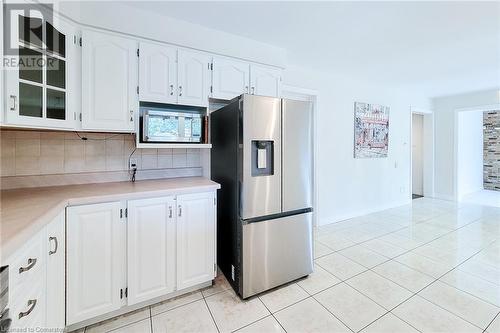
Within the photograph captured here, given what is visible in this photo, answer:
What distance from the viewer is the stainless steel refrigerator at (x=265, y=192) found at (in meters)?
1.92

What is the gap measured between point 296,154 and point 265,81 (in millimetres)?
1068

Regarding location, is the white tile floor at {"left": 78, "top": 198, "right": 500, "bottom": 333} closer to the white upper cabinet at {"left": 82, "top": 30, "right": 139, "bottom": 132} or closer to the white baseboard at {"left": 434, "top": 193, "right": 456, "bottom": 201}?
the white upper cabinet at {"left": 82, "top": 30, "right": 139, "bottom": 132}

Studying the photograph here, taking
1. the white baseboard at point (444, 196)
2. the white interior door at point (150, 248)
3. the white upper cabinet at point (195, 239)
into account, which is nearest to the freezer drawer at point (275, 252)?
the white upper cabinet at point (195, 239)

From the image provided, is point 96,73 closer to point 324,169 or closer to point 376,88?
point 324,169

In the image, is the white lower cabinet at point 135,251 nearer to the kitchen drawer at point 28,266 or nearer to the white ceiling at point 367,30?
the kitchen drawer at point 28,266

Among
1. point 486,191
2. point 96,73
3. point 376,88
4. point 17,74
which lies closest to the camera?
point 17,74

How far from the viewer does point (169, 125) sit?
6.95ft

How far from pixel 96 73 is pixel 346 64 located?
3196 mm

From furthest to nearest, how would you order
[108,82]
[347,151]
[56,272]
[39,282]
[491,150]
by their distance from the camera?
[491,150] < [347,151] < [108,82] < [56,272] < [39,282]

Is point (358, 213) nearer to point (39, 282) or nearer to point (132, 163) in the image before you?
point (132, 163)

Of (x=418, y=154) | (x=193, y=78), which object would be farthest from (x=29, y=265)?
(x=418, y=154)

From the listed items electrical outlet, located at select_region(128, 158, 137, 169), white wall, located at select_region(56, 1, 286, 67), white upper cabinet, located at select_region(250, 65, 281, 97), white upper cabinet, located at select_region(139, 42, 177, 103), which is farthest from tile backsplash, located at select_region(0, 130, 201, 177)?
white upper cabinet, located at select_region(250, 65, 281, 97)

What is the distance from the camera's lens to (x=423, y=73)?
3781mm

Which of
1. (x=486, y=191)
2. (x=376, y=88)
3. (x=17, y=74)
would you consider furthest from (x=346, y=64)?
(x=486, y=191)
